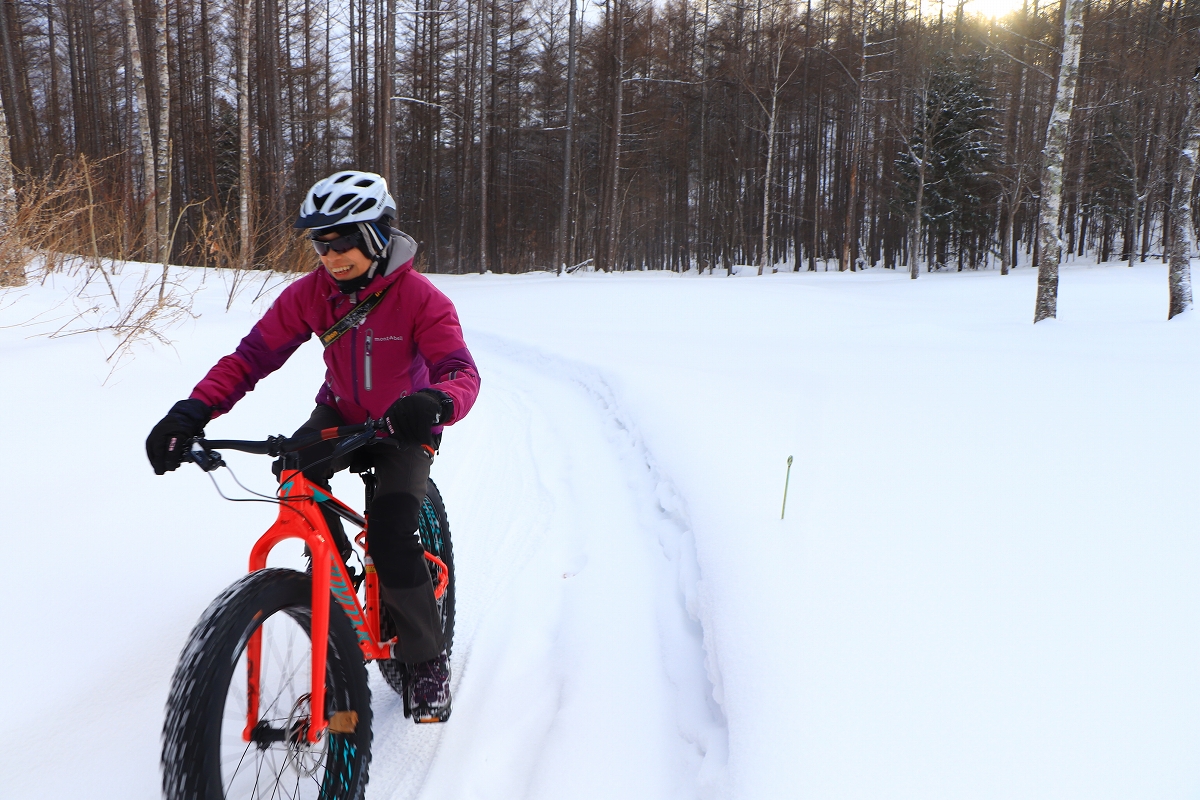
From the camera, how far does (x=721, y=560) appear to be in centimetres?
357

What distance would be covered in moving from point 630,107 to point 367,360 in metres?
30.8

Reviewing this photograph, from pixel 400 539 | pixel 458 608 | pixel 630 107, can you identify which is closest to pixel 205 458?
pixel 400 539

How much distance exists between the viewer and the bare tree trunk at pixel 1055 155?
1074cm

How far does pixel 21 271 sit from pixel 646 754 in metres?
6.54

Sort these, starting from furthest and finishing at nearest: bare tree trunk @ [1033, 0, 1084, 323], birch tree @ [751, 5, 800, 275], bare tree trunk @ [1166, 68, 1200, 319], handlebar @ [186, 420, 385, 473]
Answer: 1. birch tree @ [751, 5, 800, 275]
2. bare tree trunk @ [1033, 0, 1084, 323]
3. bare tree trunk @ [1166, 68, 1200, 319]
4. handlebar @ [186, 420, 385, 473]

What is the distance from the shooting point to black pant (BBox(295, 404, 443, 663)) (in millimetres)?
2295

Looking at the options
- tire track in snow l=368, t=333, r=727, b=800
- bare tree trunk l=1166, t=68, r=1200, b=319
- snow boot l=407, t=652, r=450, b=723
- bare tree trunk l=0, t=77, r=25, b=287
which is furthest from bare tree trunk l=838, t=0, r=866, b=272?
snow boot l=407, t=652, r=450, b=723

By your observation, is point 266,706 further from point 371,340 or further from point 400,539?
point 371,340

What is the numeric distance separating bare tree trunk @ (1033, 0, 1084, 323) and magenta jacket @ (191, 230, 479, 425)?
11587mm

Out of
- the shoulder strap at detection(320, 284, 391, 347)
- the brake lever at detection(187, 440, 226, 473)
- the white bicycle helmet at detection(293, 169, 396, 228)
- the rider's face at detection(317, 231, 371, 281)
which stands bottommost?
the brake lever at detection(187, 440, 226, 473)

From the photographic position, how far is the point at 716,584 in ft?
11.0

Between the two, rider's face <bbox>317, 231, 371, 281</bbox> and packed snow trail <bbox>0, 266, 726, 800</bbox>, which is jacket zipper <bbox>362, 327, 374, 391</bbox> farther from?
packed snow trail <bbox>0, 266, 726, 800</bbox>

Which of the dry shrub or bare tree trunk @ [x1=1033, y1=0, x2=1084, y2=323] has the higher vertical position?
bare tree trunk @ [x1=1033, y1=0, x2=1084, y2=323]

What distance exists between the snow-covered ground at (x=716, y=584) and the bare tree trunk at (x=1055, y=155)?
5.53m
